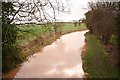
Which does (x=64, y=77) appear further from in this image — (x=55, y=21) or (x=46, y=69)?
(x=55, y=21)

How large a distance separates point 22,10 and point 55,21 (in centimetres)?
246

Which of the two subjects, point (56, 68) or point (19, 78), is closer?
point (19, 78)

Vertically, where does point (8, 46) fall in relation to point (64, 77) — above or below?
above

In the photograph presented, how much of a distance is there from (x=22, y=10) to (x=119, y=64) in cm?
739

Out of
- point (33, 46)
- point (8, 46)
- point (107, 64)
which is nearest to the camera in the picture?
point (8, 46)

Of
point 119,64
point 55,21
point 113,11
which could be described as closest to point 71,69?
point 119,64

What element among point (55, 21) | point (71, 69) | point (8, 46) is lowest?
point (71, 69)

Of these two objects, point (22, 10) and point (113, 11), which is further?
point (113, 11)

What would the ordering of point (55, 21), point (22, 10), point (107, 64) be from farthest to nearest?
point (107, 64) < point (22, 10) < point (55, 21)

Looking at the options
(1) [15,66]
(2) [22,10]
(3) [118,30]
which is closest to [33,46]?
(1) [15,66]

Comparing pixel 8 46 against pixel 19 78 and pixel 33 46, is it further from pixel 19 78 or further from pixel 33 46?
pixel 33 46

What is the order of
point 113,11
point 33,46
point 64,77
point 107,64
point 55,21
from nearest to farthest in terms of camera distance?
point 55,21, point 64,77, point 107,64, point 113,11, point 33,46

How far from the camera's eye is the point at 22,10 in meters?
11.5

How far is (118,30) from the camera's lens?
1683 cm
